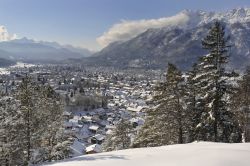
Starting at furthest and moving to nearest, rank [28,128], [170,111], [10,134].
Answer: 1. [170,111]
2. [28,128]
3. [10,134]

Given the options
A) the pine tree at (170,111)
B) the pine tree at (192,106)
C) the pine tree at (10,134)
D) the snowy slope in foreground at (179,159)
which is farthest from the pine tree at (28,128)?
the pine tree at (192,106)

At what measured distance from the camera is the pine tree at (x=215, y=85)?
3316 centimetres

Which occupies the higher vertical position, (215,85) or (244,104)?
(215,85)

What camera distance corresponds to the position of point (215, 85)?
33.2m

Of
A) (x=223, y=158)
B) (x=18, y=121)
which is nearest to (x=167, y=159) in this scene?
(x=223, y=158)

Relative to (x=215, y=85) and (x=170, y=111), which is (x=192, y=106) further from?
(x=215, y=85)

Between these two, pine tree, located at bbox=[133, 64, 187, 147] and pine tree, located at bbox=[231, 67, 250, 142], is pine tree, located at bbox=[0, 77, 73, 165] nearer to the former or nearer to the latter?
pine tree, located at bbox=[133, 64, 187, 147]

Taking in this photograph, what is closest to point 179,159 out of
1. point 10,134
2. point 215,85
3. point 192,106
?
point 215,85

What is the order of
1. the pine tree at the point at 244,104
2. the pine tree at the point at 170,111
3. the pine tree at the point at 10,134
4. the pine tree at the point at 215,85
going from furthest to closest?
the pine tree at the point at 170,111
the pine tree at the point at 244,104
the pine tree at the point at 215,85
the pine tree at the point at 10,134

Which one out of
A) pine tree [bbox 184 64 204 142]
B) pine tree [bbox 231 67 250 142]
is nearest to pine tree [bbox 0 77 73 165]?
pine tree [bbox 184 64 204 142]

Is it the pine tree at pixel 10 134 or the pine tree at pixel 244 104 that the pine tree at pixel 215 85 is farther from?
the pine tree at pixel 10 134

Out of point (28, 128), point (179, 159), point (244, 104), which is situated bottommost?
point (28, 128)

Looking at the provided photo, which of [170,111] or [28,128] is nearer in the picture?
[28,128]

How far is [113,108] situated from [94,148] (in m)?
104
